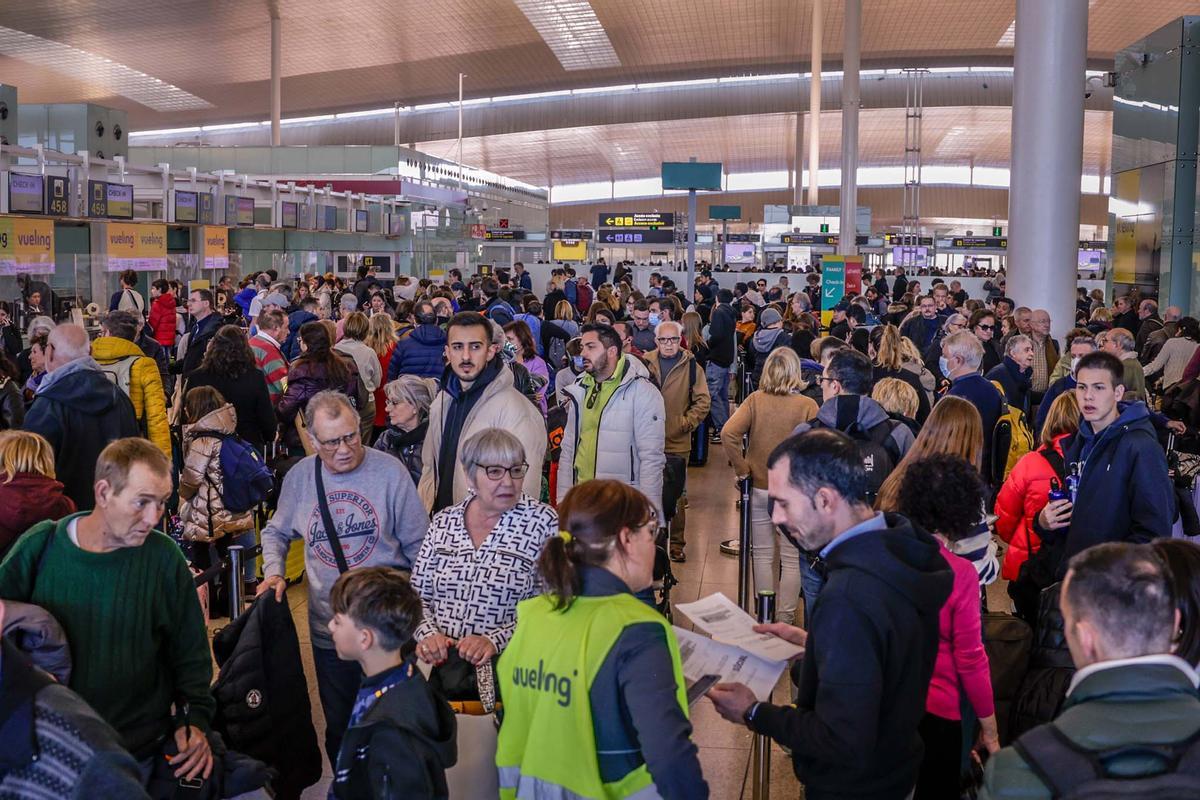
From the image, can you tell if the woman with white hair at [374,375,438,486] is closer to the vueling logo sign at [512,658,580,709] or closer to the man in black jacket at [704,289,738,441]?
the vueling logo sign at [512,658,580,709]

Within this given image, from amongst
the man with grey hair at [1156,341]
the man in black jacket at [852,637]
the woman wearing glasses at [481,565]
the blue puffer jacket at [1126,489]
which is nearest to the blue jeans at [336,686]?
the woman wearing glasses at [481,565]

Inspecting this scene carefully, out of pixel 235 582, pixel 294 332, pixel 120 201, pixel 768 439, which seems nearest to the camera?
pixel 235 582

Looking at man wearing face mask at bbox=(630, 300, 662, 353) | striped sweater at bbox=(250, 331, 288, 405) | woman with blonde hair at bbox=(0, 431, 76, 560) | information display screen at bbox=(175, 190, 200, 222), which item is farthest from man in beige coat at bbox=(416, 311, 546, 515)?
information display screen at bbox=(175, 190, 200, 222)

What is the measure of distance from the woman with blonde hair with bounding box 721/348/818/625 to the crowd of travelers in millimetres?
21

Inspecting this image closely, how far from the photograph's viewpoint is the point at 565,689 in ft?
8.99

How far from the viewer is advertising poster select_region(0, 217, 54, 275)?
481 inches

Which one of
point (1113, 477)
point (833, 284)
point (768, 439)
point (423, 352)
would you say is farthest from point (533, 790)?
point (833, 284)

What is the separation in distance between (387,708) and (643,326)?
9.43 metres

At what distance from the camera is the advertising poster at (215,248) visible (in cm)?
1778

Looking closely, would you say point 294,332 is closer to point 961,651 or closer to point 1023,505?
point 1023,505

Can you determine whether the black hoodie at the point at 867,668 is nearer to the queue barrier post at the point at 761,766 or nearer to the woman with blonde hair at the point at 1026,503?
the queue barrier post at the point at 761,766

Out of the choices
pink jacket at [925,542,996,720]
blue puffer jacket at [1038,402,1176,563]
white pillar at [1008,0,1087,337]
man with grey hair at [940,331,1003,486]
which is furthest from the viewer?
white pillar at [1008,0,1087,337]

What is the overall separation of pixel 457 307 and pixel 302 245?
342 inches

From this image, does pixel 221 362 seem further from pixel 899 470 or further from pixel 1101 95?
pixel 1101 95
